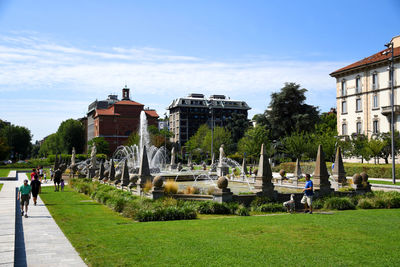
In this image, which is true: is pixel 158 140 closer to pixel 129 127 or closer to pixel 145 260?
pixel 129 127

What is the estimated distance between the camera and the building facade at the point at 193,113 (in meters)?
123

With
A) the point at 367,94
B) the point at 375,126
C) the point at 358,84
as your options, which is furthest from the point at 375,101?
the point at 358,84

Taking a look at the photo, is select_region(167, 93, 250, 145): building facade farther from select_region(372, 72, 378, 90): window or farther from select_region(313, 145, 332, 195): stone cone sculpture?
select_region(313, 145, 332, 195): stone cone sculpture

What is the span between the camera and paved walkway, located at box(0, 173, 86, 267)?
8320 mm

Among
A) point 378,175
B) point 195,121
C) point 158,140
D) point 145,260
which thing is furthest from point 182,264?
point 195,121

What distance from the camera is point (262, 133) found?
61.1 metres

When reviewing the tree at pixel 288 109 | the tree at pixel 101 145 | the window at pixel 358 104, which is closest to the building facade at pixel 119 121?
the tree at pixel 101 145

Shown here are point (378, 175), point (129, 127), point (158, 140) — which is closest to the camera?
point (378, 175)

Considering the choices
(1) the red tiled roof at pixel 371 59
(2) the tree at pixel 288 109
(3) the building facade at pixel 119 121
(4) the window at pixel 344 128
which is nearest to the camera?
(1) the red tiled roof at pixel 371 59

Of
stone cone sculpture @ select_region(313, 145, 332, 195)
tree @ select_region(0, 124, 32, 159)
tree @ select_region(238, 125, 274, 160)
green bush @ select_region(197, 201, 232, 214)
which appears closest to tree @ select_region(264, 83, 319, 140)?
tree @ select_region(238, 125, 274, 160)

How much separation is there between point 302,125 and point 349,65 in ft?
39.5

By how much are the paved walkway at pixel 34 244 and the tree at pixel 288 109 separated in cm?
5094

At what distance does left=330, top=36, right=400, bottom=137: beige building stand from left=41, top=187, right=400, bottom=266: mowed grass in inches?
1603

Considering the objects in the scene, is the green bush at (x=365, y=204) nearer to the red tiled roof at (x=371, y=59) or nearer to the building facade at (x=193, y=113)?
the red tiled roof at (x=371, y=59)
